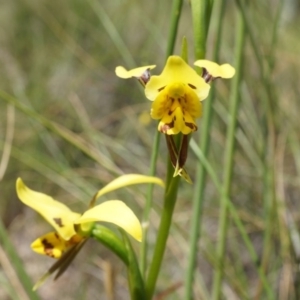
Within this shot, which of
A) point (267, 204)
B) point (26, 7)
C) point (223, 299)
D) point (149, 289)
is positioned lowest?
point (149, 289)

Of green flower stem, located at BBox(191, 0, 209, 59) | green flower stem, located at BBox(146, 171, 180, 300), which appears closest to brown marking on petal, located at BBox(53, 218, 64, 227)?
green flower stem, located at BBox(146, 171, 180, 300)

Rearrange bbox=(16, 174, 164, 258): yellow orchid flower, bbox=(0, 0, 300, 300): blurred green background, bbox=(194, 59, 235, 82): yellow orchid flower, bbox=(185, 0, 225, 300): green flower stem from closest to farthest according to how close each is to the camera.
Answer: bbox=(194, 59, 235, 82): yellow orchid flower
bbox=(16, 174, 164, 258): yellow orchid flower
bbox=(185, 0, 225, 300): green flower stem
bbox=(0, 0, 300, 300): blurred green background

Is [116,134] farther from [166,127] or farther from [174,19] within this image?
[166,127]

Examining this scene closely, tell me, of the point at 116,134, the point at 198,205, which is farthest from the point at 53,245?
the point at 116,134

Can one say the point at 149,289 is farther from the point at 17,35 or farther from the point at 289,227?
the point at 17,35

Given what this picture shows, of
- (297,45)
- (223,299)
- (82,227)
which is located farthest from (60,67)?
(82,227)

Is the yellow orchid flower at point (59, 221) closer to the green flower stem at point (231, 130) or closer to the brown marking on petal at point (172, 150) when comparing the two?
the brown marking on petal at point (172, 150)

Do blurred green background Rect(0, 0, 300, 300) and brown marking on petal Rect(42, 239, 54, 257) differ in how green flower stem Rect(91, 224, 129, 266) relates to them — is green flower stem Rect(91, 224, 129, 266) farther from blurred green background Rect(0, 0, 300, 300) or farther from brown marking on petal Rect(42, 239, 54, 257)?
blurred green background Rect(0, 0, 300, 300)
